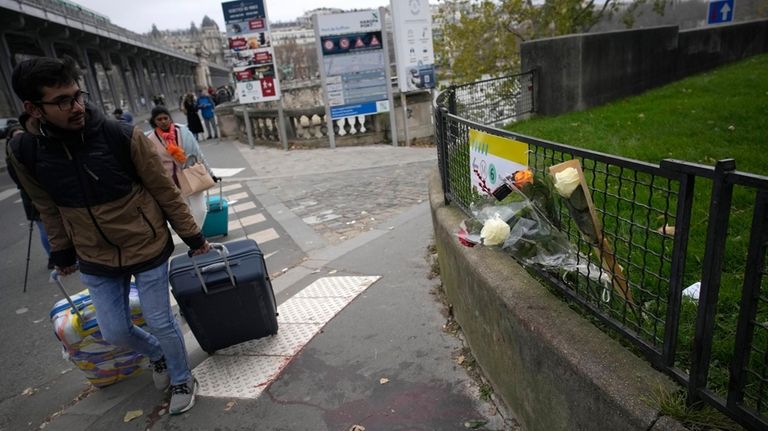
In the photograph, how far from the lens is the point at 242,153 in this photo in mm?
14406

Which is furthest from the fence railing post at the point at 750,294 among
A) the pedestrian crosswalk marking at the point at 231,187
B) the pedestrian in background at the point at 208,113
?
the pedestrian in background at the point at 208,113

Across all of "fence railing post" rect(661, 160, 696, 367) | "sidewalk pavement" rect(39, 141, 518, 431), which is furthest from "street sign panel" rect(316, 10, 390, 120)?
"fence railing post" rect(661, 160, 696, 367)

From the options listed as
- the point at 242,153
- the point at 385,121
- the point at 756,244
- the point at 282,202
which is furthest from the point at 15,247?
the point at 385,121

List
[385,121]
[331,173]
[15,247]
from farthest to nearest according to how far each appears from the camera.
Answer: [385,121] → [331,173] → [15,247]

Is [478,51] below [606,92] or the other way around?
the other way around

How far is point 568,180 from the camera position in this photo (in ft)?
6.57

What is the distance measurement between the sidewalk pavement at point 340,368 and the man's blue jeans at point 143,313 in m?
0.37

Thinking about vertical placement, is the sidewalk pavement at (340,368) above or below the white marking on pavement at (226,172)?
above

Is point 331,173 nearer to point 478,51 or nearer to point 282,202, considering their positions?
point 282,202

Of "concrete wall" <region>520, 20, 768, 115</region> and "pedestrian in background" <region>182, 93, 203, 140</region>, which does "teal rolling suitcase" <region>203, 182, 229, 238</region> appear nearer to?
"concrete wall" <region>520, 20, 768, 115</region>

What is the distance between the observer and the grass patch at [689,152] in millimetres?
2008

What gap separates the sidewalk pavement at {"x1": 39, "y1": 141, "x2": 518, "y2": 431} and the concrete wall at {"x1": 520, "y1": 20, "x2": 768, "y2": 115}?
5165mm

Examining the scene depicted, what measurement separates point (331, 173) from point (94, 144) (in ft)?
26.0

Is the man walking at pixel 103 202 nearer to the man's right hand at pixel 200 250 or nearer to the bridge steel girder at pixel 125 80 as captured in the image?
the man's right hand at pixel 200 250
